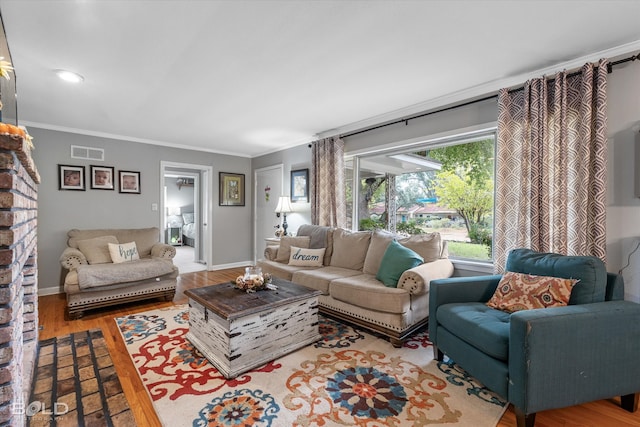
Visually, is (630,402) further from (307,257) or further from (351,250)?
(307,257)

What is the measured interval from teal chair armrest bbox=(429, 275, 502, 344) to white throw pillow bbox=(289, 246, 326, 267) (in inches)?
64.8

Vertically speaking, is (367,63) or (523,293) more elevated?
(367,63)

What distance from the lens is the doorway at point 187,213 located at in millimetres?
5570

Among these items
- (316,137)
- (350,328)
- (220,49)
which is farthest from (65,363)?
(316,137)

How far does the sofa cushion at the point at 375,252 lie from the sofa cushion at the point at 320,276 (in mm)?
143

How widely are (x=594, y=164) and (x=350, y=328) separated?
2.40 metres

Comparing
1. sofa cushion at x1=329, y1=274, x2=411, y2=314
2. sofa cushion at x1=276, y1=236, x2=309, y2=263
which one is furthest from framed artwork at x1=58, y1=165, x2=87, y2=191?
sofa cushion at x1=329, y1=274, x2=411, y2=314

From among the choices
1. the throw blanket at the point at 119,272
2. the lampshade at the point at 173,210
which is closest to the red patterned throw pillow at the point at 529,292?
the throw blanket at the point at 119,272

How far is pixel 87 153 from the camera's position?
4.30m

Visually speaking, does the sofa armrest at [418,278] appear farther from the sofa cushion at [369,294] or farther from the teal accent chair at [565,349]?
the teal accent chair at [565,349]

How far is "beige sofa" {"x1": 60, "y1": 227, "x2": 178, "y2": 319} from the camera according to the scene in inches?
123

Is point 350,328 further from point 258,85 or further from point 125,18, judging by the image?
point 125,18

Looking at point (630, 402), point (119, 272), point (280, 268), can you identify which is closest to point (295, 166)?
point (280, 268)

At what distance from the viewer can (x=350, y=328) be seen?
2.84 meters
